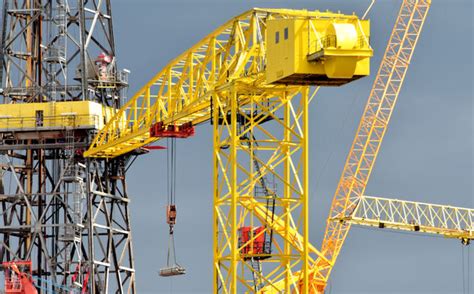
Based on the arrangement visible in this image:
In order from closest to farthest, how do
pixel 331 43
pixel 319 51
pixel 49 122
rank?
pixel 319 51
pixel 331 43
pixel 49 122

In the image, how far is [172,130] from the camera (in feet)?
394

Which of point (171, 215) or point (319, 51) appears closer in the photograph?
point (319, 51)

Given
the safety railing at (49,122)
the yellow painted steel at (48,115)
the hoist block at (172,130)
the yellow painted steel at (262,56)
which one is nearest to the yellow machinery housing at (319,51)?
the yellow painted steel at (262,56)

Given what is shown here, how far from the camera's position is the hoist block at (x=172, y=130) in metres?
120

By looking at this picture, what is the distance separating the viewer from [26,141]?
143 m

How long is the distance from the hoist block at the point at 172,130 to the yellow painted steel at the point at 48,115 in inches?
814

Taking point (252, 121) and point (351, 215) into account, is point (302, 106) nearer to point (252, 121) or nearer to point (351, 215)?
point (252, 121)

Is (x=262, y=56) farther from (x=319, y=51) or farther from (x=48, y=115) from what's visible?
(x=48, y=115)

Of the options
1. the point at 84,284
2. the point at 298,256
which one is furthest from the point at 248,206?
the point at 84,284

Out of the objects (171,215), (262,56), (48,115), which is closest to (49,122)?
(48,115)

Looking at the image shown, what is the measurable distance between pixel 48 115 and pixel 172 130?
23451 mm

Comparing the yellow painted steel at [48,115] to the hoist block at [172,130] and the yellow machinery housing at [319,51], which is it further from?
the yellow machinery housing at [319,51]

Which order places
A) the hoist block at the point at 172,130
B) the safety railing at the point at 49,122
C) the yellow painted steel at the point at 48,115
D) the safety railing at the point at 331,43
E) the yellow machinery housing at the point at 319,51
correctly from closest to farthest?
1. the yellow machinery housing at the point at 319,51
2. the safety railing at the point at 331,43
3. the hoist block at the point at 172,130
4. the safety railing at the point at 49,122
5. the yellow painted steel at the point at 48,115

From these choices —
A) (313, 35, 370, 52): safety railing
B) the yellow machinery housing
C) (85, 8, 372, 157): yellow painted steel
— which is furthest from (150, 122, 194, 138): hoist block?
(313, 35, 370, 52): safety railing
